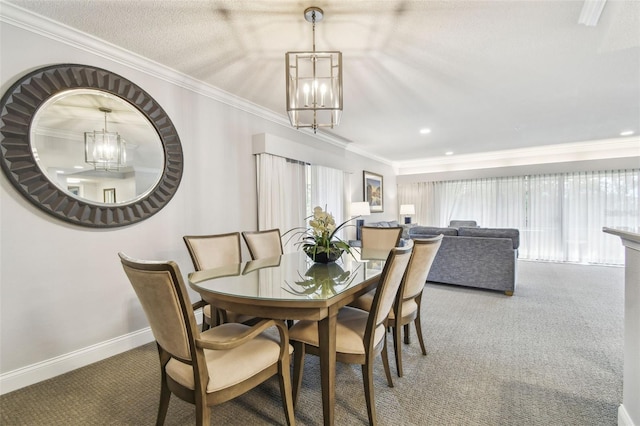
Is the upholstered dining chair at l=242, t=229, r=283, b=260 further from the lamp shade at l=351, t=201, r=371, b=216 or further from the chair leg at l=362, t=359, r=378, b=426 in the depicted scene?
the lamp shade at l=351, t=201, r=371, b=216

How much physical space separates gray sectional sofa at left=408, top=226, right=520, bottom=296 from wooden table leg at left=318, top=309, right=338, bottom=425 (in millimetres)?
3249

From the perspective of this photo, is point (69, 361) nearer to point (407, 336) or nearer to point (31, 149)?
point (31, 149)

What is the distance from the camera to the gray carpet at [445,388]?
5.16ft

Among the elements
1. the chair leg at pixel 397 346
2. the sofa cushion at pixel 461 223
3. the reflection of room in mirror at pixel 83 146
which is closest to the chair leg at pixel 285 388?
the chair leg at pixel 397 346

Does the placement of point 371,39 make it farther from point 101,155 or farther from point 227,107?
point 101,155

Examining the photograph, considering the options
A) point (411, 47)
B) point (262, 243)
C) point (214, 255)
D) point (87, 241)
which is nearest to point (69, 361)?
point (87, 241)

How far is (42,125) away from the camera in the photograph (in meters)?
1.96

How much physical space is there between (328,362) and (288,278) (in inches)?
21.4

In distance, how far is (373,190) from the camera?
6.54m

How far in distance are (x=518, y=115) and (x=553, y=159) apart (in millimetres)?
3098

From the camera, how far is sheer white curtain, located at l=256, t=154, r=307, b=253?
11.3ft

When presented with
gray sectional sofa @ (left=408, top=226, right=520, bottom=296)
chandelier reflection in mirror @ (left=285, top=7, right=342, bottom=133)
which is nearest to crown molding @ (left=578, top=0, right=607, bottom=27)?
chandelier reflection in mirror @ (left=285, top=7, right=342, bottom=133)

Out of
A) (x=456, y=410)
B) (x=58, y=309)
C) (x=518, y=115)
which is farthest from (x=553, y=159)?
(x=58, y=309)

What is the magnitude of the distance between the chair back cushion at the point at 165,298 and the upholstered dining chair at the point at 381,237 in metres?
2.16
